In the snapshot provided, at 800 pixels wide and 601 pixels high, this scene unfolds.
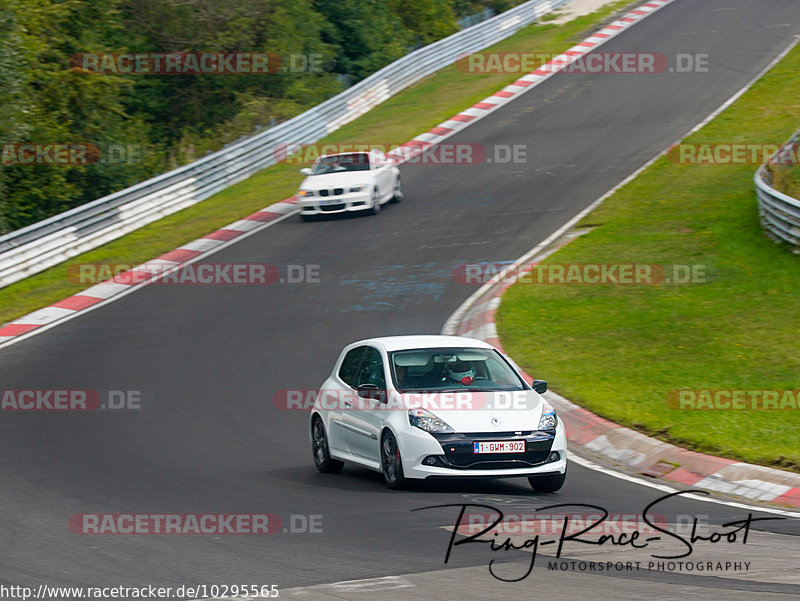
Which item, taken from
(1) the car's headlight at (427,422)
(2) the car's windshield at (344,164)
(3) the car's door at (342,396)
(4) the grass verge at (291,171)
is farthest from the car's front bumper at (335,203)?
(1) the car's headlight at (427,422)

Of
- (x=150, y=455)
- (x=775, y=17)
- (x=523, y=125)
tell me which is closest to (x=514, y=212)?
(x=523, y=125)

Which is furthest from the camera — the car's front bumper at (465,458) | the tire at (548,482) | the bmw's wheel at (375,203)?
the bmw's wheel at (375,203)

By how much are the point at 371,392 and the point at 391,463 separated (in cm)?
80

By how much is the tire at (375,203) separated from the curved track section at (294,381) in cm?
27

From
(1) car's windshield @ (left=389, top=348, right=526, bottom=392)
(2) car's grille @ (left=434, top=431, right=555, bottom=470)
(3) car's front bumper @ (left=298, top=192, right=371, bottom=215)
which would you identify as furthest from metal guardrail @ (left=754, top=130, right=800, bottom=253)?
(2) car's grille @ (left=434, top=431, right=555, bottom=470)

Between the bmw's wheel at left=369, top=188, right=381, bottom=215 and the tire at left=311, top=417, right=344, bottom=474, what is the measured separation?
14536 millimetres

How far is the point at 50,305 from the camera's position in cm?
2148

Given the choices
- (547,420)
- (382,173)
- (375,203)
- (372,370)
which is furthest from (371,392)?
(382,173)

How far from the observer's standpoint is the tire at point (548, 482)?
10.6 m

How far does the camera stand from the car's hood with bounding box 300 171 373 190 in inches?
1039

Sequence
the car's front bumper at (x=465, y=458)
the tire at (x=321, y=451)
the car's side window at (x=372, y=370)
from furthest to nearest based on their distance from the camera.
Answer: the tire at (x=321, y=451) < the car's side window at (x=372, y=370) < the car's front bumper at (x=465, y=458)

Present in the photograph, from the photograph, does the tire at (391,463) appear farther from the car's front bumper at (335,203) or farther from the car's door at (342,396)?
the car's front bumper at (335,203)

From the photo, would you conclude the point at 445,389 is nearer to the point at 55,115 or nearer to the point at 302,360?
the point at 302,360

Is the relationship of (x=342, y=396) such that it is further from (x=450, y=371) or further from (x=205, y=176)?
(x=205, y=176)
